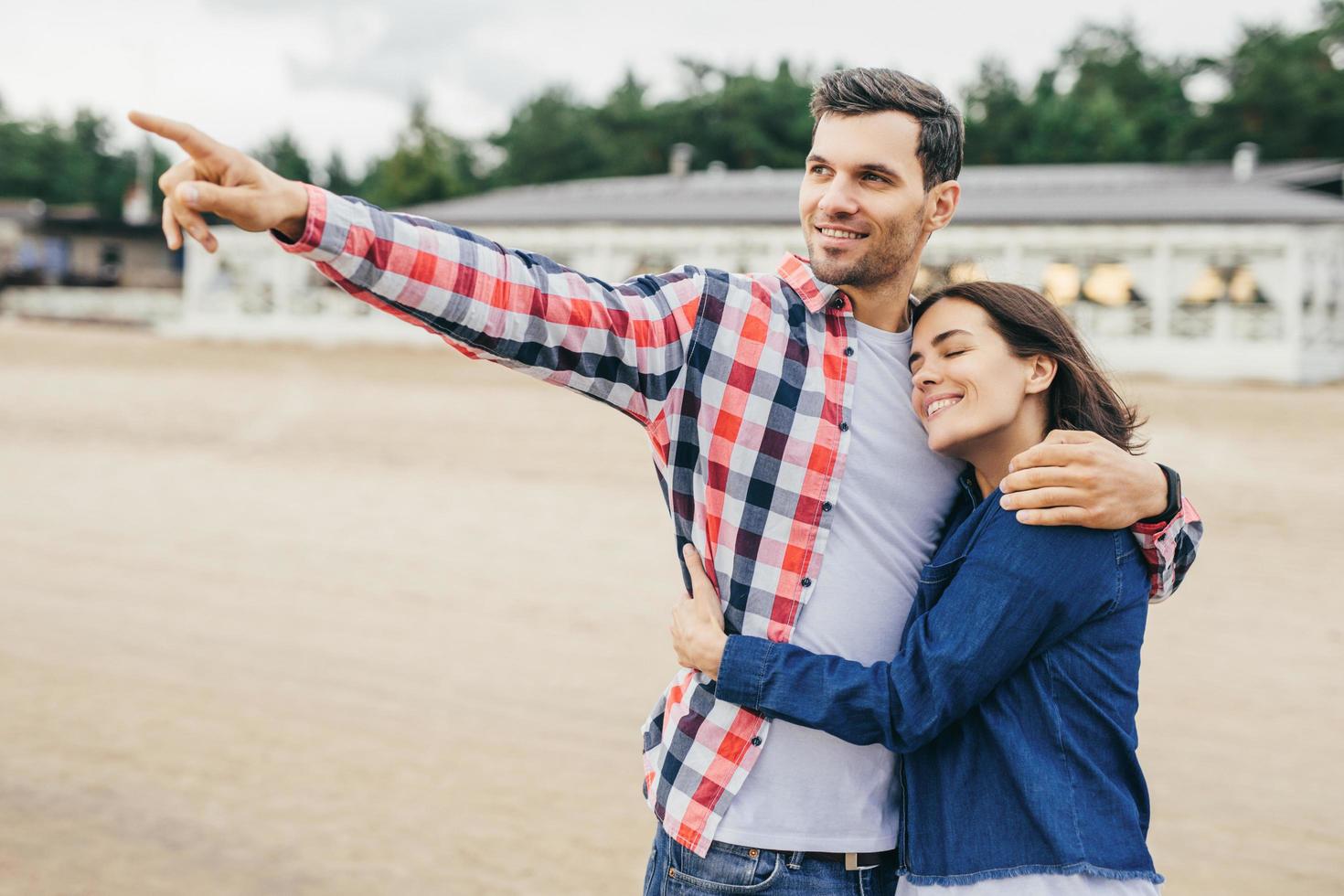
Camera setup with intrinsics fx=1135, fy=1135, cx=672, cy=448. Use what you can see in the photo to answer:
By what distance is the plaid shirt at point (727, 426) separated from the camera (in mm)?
1662

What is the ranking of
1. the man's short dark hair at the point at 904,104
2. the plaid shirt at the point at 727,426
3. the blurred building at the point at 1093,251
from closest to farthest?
1. the plaid shirt at the point at 727,426
2. the man's short dark hair at the point at 904,104
3. the blurred building at the point at 1093,251

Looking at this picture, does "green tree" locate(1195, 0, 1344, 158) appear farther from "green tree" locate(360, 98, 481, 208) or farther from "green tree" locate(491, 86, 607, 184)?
"green tree" locate(360, 98, 481, 208)

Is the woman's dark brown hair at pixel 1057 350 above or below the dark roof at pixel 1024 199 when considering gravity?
below

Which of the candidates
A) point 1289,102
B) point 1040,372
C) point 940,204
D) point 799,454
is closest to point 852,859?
point 799,454

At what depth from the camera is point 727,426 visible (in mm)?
1746

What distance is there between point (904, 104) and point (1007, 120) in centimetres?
4310

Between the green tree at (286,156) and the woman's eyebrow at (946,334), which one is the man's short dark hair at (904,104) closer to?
the woman's eyebrow at (946,334)

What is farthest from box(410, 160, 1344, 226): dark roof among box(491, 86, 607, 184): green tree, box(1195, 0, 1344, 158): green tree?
box(491, 86, 607, 184): green tree

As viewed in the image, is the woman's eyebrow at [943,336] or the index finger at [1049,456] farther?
the woman's eyebrow at [943,336]

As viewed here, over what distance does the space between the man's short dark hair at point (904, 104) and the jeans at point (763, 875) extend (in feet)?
3.53

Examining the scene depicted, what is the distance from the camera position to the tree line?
3803 centimetres

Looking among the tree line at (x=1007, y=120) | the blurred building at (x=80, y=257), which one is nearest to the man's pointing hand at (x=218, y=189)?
the blurred building at (x=80, y=257)

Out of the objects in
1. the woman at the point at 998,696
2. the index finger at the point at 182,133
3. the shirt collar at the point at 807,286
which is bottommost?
the woman at the point at 998,696

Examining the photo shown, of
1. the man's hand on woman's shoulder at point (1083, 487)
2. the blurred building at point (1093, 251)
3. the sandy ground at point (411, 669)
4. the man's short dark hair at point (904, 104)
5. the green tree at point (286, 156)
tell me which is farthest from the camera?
the green tree at point (286, 156)
